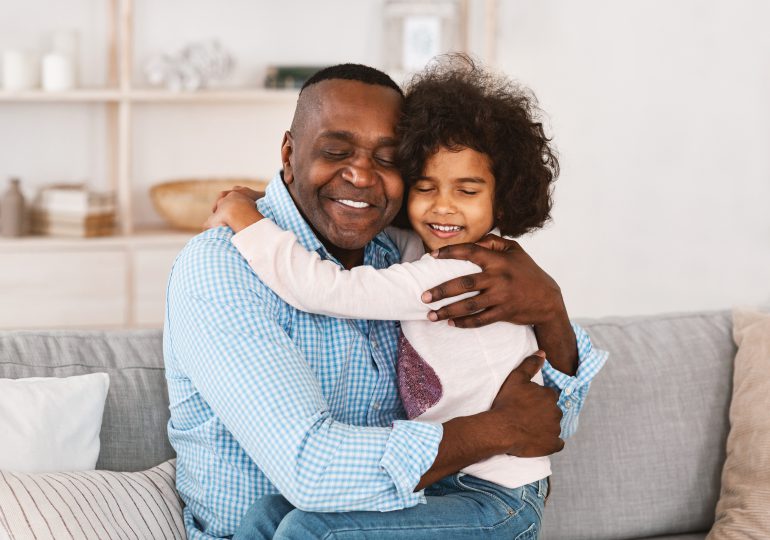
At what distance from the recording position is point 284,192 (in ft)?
5.75

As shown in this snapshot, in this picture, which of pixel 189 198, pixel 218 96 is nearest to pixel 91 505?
pixel 189 198

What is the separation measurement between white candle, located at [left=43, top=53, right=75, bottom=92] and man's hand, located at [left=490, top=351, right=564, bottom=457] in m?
2.76

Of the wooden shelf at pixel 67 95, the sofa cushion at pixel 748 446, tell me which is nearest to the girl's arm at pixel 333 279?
the sofa cushion at pixel 748 446

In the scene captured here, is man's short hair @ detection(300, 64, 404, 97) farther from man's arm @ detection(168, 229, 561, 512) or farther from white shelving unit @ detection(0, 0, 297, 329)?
white shelving unit @ detection(0, 0, 297, 329)

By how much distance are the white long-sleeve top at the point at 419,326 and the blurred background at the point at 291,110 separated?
215 cm

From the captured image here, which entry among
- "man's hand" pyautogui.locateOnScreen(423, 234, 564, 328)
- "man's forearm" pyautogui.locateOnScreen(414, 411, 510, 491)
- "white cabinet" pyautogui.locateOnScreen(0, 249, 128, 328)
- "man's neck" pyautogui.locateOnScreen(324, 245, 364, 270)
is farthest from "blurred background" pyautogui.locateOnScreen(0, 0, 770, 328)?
"man's forearm" pyautogui.locateOnScreen(414, 411, 510, 491)

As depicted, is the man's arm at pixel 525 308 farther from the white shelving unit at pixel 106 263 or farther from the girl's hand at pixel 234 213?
the white shelving unit at pixel 106 263

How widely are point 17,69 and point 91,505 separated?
2716mm

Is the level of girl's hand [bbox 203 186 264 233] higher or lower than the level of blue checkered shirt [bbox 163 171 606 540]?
higher

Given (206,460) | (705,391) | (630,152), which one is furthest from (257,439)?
(630,152)

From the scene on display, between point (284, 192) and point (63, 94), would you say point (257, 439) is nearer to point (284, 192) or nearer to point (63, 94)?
point (284, 192)

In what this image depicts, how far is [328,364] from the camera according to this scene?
165 centimetres

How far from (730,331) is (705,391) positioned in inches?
6.5

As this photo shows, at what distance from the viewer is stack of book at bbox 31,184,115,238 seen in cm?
384
